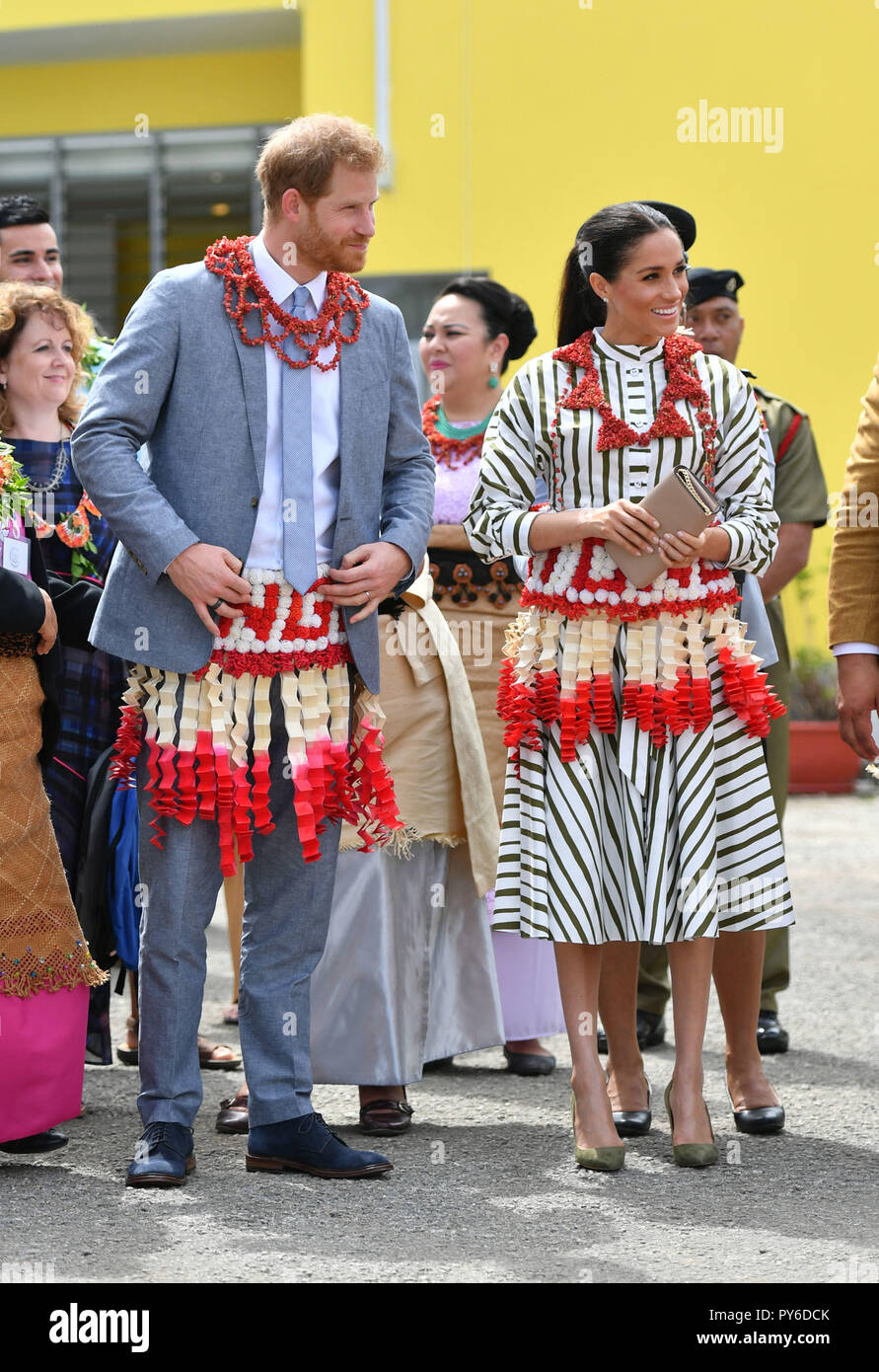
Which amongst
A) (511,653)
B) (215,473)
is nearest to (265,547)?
(215,473)

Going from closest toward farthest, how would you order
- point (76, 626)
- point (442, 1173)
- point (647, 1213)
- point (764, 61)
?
1. point (647, 1213)
2. point (442, 1173)
3. point (76, 626)
4. point (764, 61)

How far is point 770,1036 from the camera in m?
4.90

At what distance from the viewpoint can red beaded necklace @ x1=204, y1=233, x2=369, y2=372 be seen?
11.5 ft

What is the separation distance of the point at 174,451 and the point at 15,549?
521 millimetres

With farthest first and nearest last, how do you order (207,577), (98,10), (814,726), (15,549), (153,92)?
(153,92) → (98,10) → (814,726) → (15,549) → (207,577)

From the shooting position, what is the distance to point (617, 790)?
12.4 ft

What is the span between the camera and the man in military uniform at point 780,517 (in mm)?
5008

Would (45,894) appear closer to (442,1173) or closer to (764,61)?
(442,1173)

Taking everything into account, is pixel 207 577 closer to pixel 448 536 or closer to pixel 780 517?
pixel 448 536

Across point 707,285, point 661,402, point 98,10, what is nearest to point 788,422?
point 707,285

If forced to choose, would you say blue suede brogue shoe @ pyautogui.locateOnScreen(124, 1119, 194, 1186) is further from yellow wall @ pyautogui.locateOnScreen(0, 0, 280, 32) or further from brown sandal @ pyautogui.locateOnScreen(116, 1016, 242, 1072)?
yellow wall @ pyautogui.locateOnScreen(0, 0, 280, 32)

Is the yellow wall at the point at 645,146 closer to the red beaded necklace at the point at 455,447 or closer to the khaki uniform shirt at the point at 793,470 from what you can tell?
the khaki uniform shirt at the point at 793,470

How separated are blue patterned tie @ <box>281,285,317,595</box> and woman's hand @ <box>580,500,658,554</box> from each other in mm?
594
